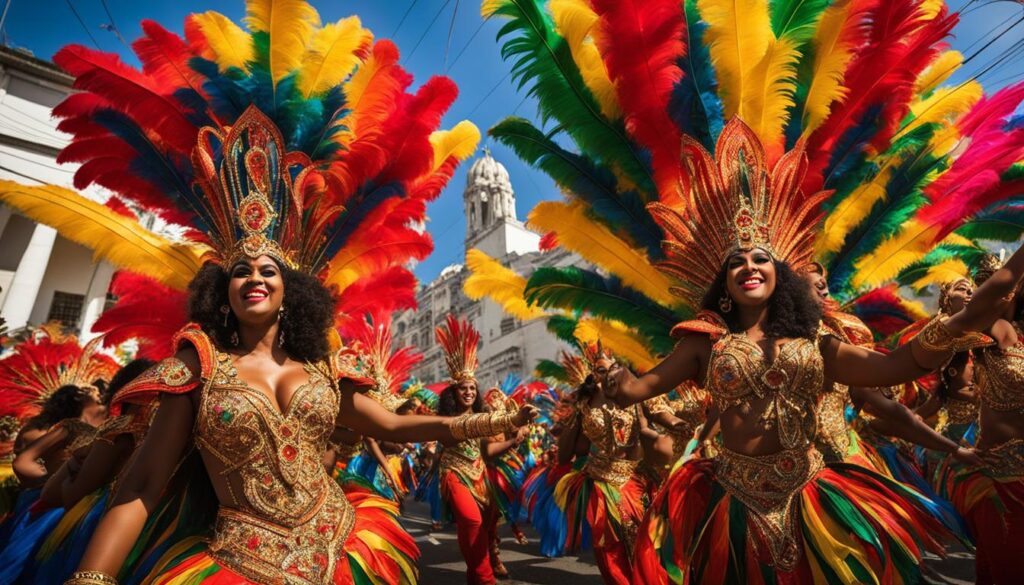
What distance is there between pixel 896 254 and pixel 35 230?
2817 cm

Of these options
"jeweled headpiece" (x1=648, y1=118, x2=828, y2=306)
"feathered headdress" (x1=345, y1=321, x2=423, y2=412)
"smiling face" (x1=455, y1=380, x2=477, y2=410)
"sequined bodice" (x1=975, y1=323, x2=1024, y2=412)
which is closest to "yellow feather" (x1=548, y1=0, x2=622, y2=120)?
"jeweled headpiece" (x1=648, y1=118, x2=828, y2=306)

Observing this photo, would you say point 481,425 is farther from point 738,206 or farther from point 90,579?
point 738,206

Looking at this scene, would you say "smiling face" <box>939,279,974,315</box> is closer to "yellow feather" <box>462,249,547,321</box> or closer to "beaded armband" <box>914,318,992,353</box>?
"beaded armband" <box>914,318,992,353</box>

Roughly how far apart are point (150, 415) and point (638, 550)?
7.30ft

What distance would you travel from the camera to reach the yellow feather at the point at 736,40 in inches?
151

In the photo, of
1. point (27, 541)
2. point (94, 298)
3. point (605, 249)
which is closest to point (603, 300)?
point (605, 249)

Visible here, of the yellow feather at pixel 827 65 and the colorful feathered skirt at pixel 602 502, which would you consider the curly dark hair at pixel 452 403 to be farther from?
the yellow feather at pixel 827 65

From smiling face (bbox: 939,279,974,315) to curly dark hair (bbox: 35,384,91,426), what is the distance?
6.52 metres

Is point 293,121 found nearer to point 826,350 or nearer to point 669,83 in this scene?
point 669,83

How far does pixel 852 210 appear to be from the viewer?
4.65 metres

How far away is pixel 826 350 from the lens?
275 centimetres

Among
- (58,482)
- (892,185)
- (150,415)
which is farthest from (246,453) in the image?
(892,185)

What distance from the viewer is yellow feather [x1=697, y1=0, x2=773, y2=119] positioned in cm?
384

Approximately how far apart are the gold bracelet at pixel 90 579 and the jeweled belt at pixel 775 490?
238cm
